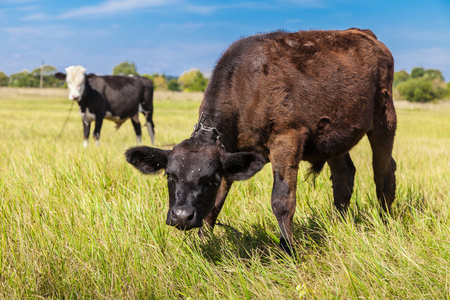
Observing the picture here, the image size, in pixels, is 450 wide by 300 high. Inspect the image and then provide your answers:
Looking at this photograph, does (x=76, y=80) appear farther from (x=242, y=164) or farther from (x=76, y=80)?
(x=242, y=164)

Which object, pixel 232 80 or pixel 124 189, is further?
pixel 124 189

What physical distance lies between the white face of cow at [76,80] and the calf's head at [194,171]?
28.8 ft

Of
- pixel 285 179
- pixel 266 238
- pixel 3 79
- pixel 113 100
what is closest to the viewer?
pixel 285 179

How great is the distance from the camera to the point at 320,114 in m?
4.02

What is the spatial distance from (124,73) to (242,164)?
108416mm

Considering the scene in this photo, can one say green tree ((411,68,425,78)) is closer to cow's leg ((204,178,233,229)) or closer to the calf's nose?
cow's leg ((204,178,233,229))

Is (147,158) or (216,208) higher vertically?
(147,158)

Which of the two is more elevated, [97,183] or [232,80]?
[232,80]

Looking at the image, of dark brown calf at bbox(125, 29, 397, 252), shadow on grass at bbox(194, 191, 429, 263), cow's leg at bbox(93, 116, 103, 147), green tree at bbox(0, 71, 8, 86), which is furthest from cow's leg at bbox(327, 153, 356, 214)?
green tree at bbox(0, 71, 8, 86)

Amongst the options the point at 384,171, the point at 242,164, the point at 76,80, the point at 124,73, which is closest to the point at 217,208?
the point at 242,164

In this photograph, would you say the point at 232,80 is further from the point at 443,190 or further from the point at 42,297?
the point at 443,190

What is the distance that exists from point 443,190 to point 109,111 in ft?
31.3

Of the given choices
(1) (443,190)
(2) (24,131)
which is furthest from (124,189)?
(2) (24,131)

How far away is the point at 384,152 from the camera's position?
501 cm
